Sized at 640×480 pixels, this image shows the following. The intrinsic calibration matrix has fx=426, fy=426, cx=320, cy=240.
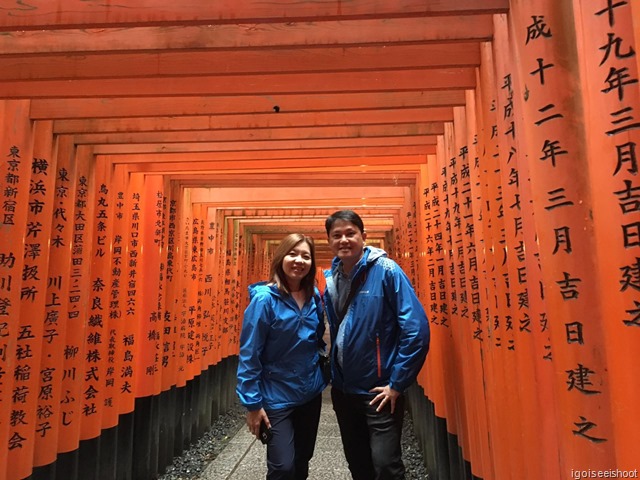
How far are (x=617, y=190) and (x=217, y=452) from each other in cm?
568

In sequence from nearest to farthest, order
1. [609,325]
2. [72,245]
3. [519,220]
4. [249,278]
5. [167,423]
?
1. [609,325]
2. [519,220]
3. [72,245]
4. [167,423]
5. [249,278]

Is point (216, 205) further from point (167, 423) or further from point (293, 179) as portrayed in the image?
point (167, 423)

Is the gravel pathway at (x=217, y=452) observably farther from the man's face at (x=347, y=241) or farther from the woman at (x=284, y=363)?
the man's face at (x=347, y=241)

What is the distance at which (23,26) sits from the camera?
208 centimetres

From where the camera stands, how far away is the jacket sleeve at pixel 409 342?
7.82 feet

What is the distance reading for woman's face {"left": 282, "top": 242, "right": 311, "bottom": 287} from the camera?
273 centimetres

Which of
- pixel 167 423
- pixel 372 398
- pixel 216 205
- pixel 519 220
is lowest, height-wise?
pixel 167 423

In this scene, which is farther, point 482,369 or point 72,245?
point 72,245

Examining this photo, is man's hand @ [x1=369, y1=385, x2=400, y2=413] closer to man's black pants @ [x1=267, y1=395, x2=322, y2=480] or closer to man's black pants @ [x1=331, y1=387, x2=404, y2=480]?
man's black pants @ [x1=331, y1=387, x2=404, y2=480]

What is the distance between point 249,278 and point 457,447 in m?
7.33

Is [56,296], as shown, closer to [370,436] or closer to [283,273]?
[283,273]

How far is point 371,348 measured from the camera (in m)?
2.53

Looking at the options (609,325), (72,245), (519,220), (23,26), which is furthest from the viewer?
(72,245)

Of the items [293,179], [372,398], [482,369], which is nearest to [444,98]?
[482,369]
